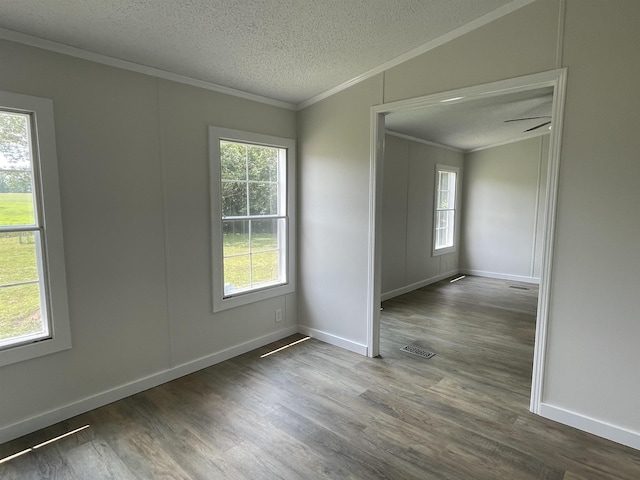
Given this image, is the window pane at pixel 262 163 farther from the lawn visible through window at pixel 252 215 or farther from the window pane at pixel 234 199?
the window pane at pixel 234 199

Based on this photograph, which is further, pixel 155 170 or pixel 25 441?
pixel 155 170

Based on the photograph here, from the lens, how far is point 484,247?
7.07 metres

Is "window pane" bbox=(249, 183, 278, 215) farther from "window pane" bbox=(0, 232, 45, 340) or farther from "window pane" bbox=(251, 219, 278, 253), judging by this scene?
"window pane" bbox=(0, 232, 45, 340)

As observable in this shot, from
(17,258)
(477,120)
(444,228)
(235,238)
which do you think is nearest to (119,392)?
(17,258)

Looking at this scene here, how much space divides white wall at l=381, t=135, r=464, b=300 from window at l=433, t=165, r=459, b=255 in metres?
0.21

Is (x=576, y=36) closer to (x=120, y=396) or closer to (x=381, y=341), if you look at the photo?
(x=381, y=341)

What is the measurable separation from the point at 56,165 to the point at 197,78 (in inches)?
49.5

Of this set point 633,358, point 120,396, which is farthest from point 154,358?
point 633,358

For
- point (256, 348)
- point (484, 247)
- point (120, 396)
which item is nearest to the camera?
point (120, 396)

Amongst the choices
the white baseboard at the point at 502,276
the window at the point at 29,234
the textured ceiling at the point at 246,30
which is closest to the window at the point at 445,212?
the white baseboard at the point at 502,276

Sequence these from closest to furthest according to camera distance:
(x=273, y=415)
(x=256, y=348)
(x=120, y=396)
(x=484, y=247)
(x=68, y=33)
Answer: (x=68, y=33) < (x=273, y=415) < (x=120, y=396) < (x=256, y=348) < (x=484, y=247)

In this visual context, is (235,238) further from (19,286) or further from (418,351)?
(418,351)

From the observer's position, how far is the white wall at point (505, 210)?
637 cm

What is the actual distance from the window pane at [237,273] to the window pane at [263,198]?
1.59 feet
